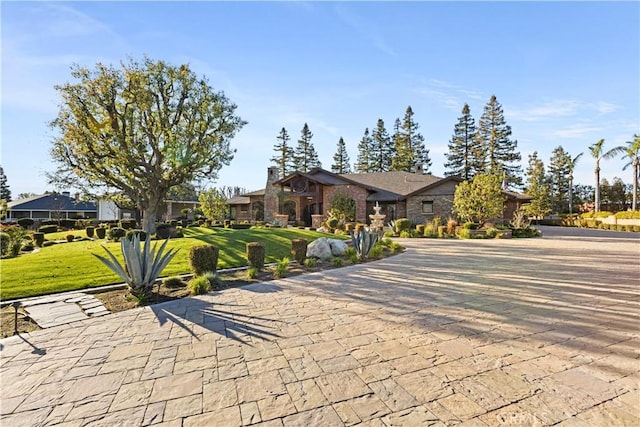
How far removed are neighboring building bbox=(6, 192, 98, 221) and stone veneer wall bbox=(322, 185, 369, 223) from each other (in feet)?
97.0

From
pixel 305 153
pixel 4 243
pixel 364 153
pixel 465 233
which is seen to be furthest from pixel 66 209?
pixel 465 233

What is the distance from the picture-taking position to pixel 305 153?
50312 mm

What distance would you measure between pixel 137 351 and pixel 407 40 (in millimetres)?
12462

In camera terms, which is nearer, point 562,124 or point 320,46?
point 320,46

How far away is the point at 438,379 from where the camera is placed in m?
2.93

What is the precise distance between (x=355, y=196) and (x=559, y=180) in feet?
112

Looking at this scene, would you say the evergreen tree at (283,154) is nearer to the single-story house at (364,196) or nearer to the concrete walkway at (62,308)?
the single-story house at (364,196)

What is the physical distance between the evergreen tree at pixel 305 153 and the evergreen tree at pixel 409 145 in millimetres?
12973

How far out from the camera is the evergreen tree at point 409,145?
147 ft

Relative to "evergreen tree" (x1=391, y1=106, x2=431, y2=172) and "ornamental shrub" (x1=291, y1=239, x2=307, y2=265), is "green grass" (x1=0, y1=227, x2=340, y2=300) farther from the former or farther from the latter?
"evergreen tree" (x1=391, y1=106, x2=431, y2=172)

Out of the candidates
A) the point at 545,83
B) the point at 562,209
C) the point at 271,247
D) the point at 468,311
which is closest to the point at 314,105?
the point at 271,247

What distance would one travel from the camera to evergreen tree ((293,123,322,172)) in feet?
165

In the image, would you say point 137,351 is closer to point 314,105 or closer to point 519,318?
point 519,318

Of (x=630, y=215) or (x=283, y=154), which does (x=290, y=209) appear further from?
(x=630, y=215)
